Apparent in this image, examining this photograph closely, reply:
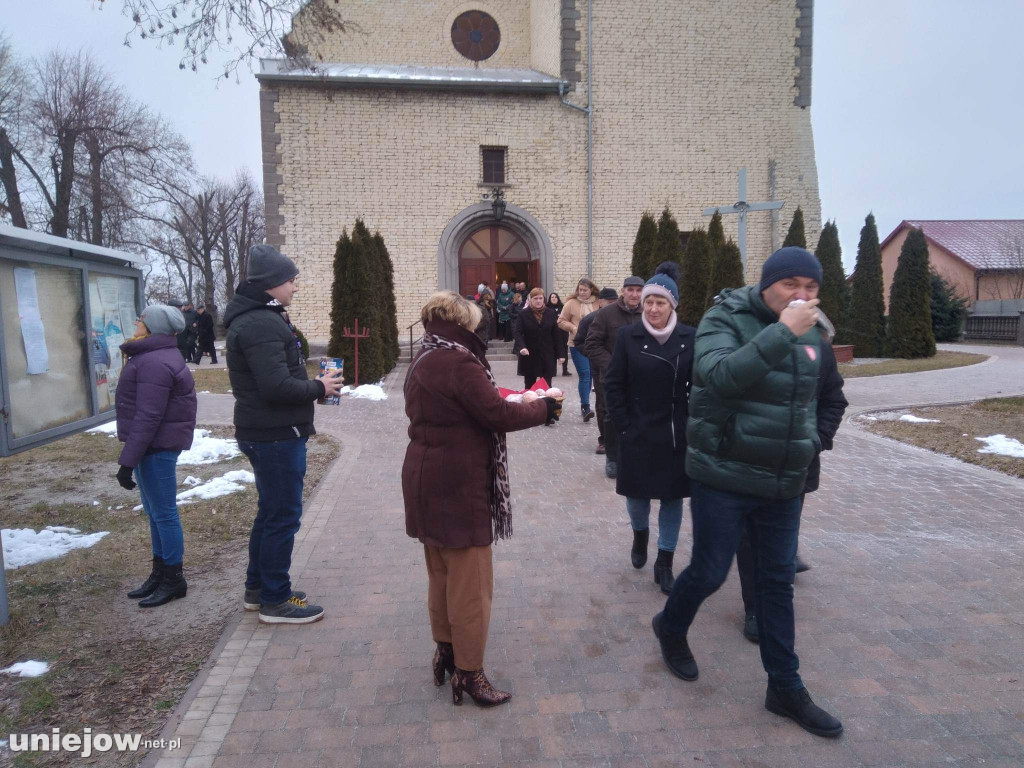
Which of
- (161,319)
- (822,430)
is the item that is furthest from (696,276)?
(161,319)

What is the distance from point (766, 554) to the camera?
2840mm

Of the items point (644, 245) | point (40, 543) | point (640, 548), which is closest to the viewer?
point (640, 548)

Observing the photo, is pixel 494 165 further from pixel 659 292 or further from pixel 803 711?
pixel 803 711

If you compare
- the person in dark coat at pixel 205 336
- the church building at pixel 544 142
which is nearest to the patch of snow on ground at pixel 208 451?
the church building at pixel 544 142

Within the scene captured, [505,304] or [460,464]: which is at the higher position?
[505,304]

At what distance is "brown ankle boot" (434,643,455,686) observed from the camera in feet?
10.2

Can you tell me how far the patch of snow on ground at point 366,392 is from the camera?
41.9 feet

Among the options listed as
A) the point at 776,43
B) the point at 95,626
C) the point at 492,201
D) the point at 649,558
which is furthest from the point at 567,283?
the point at 95,626

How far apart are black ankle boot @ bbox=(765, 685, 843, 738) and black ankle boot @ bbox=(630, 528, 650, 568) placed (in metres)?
1.58

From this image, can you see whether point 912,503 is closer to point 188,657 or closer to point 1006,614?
point 1006,614

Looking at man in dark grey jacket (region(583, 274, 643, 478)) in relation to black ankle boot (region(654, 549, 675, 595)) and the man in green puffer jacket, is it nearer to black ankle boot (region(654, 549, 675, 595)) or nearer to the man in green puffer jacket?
black ankle boot (region(654, 549, 675, 595))

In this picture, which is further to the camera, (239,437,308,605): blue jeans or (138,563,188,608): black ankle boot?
(138,563,188,608): black ankle boot

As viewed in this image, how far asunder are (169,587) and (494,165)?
57.1 feet

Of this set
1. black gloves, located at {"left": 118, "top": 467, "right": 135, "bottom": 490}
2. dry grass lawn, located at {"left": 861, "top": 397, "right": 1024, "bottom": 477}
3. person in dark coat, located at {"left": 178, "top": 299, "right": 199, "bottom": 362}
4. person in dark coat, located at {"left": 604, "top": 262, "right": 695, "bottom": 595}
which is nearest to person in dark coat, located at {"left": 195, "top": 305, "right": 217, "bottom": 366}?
person in dark coat, located at {"left": 178, "top": 299, "right": 199, "bottom": 362}
